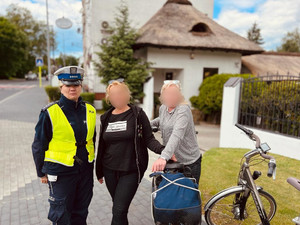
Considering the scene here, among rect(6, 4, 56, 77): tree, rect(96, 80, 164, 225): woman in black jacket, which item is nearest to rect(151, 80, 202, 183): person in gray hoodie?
rect(96, 80, 164, 225): woman in black jacket

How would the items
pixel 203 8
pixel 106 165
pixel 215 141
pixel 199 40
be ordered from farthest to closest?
pixel 203 8, pixel 199 40, pixel 215 141, pixel 106 165

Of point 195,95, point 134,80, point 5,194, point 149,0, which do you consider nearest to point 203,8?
point 149,0

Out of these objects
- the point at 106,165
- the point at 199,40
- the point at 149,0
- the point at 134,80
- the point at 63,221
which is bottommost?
the point at 63,221

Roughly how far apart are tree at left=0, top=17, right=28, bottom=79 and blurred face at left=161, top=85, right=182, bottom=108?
48.8 m

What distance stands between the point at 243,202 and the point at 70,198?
209cm

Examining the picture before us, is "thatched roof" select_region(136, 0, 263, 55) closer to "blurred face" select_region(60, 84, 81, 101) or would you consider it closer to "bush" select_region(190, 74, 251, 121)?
"bush" select_region(190, 74, 251, 121)

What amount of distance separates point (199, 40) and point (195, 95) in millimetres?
3066

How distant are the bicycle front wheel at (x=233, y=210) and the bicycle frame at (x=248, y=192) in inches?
1.6

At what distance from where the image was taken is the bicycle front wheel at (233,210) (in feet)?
9.80

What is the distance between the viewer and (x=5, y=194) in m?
4.36

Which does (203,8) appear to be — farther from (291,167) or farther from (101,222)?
(101,222)

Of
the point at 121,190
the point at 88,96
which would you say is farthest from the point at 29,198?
the point at 88,96

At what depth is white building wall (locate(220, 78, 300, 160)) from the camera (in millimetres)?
6082

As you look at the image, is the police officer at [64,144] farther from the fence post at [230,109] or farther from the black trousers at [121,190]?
the fence post at [230,109]
